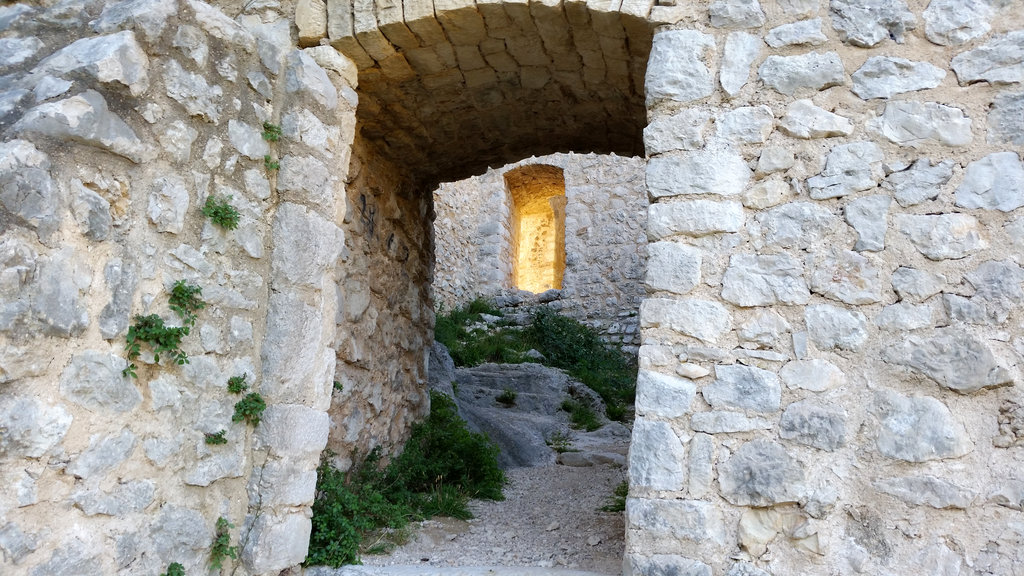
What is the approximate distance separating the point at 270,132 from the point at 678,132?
→ 1621 millimetres

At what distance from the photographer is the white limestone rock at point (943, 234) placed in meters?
2.38

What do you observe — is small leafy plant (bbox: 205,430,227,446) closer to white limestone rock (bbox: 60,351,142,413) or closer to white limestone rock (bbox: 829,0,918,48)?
white limestone rock (bbox: 60,351,142,413)

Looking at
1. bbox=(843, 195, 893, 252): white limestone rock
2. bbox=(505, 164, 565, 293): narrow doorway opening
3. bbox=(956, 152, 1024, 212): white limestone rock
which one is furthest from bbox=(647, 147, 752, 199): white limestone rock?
bbox=(505, 164, 565, 293): narrow doorway opening

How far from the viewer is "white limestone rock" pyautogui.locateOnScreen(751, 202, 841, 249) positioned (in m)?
2.51

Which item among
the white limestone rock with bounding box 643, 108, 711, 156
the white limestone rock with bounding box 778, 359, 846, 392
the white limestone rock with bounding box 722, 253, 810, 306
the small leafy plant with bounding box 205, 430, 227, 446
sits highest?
the white limestone rock with bounding box 643, 108, 711, 156

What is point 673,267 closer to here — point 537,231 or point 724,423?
point 724,423

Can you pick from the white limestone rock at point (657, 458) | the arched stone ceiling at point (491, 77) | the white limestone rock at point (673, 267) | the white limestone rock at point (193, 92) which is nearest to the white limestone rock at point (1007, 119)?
the white limestone rock at point (673, 267)

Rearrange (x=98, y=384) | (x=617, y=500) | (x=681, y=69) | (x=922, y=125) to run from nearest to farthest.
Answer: (x=98, y=384) → (x=922, y=125) → (x=681, y=69) → (x=617, y=500)

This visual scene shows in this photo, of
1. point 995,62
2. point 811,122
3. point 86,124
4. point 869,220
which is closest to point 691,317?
point 869,220

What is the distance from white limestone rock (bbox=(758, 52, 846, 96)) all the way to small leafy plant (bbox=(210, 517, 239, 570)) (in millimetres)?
2573

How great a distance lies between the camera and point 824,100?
8.55ft

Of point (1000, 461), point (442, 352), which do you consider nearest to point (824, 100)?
point (1000, 461)

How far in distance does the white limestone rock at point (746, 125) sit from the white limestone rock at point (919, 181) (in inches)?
17.9

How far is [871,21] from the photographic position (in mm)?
2611
